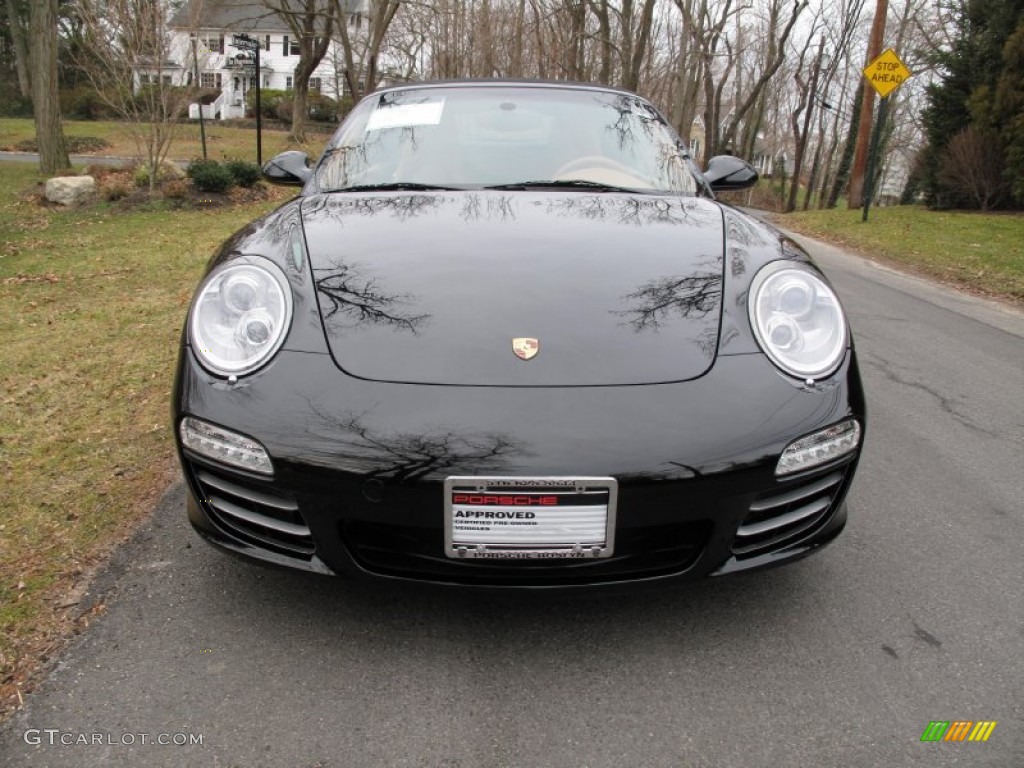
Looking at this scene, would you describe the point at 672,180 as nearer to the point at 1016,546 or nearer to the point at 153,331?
the point at 1016,546

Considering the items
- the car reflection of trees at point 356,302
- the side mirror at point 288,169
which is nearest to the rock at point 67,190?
the side mirror at point 288,169

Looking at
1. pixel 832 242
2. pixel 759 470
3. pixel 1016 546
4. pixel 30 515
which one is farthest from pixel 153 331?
pixel 832 242

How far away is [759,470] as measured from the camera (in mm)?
1739

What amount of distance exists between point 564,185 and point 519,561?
160 centimetres

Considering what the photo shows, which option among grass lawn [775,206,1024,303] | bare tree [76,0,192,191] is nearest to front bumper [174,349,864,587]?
grass lawn [775,206,1024,303]

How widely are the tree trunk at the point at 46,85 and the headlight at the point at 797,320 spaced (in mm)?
16149

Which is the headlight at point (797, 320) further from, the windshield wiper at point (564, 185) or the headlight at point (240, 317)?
the headlight at point (240, 317)

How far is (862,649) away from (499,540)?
983 mm

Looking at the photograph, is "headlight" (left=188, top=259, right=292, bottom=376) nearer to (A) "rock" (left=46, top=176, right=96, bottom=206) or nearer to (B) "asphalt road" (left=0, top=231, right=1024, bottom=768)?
(B) "asphalt road" (left=0, top=231, right=1024, bottom=768)

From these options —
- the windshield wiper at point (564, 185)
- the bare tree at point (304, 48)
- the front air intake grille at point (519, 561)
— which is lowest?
the front air intake grille at point (519, 561)

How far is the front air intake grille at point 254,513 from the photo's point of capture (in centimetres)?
177

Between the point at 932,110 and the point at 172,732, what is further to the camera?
the point at 932,110

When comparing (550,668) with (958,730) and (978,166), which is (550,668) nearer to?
(958,730)

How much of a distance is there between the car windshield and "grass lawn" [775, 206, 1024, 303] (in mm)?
5861
